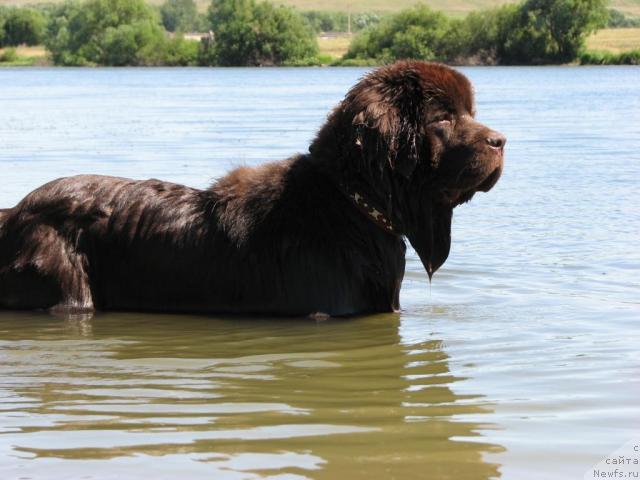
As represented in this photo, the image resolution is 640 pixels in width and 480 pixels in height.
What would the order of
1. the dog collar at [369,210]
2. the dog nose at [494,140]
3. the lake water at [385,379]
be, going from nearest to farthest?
the lake water at [385,379] → the dog nose at [494,140] → the dog collar at [369,210]

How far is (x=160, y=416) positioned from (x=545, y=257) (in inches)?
208

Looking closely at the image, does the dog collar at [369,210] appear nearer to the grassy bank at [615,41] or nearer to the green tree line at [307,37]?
the green tree line at [307,37]

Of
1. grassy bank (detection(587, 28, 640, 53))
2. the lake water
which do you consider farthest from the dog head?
grassy bank (detection(587, 28, 640, 53))

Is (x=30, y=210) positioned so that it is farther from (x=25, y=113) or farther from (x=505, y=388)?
(x=25, y=113)

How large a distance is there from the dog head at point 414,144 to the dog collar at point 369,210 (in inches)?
1.7

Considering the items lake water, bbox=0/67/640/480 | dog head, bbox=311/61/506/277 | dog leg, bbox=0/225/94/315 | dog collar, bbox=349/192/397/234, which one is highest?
dog head, bbox=311/61/506/277

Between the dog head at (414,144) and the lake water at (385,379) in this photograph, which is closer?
the lake water at (385,379)

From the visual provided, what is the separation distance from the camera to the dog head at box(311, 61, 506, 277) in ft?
22.7

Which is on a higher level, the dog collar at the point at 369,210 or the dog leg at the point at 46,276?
the dog collar at the point at 369,210

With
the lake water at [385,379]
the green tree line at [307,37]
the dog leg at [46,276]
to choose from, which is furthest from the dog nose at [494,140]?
the green tree line at [307,37]

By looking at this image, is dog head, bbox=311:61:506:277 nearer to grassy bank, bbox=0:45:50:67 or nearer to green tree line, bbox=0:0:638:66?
green tree line, bbox=0:0:638:66

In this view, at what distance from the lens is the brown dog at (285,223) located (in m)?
7.02

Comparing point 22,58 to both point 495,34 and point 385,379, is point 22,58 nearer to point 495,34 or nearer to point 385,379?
point 495,34

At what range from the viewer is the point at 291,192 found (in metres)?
7.36
